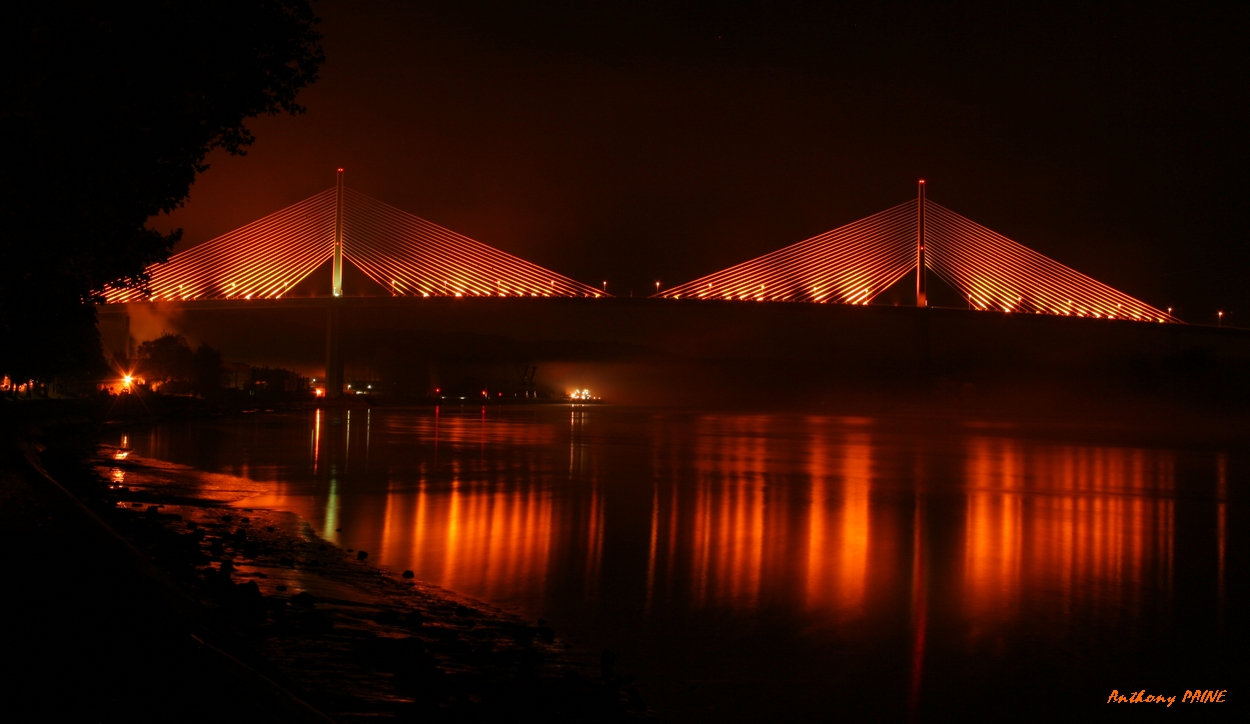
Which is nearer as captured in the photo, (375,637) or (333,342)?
(375,637)

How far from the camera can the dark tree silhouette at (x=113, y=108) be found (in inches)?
241

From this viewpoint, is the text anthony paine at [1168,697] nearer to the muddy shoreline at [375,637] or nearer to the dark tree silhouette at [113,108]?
the muddy shoreline at [375,637]

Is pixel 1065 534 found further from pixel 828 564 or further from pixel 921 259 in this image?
pixel 921 259

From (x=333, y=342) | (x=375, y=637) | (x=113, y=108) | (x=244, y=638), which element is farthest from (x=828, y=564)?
(x=333, y=342)

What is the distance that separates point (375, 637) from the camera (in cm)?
569

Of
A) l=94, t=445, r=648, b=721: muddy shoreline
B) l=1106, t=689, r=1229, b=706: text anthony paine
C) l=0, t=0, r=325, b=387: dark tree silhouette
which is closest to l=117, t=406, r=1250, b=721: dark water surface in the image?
l=1106, t=689, r=1229, b=706: text anthony paine

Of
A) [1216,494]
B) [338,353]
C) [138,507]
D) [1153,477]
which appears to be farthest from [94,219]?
[338,353]

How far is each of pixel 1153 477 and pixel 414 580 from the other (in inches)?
633

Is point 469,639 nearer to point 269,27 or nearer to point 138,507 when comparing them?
point 269,27

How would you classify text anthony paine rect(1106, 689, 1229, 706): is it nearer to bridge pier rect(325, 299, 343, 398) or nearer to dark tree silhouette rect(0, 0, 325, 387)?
dark tree silhouette rect(0, 0, 325, 387)

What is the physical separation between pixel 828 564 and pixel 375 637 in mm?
4971

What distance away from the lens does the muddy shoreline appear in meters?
4.72

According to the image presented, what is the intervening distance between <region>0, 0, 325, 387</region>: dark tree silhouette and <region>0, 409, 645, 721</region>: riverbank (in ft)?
6.52

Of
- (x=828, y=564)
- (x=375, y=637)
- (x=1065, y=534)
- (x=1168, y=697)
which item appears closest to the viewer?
(x=1168, y=697)
